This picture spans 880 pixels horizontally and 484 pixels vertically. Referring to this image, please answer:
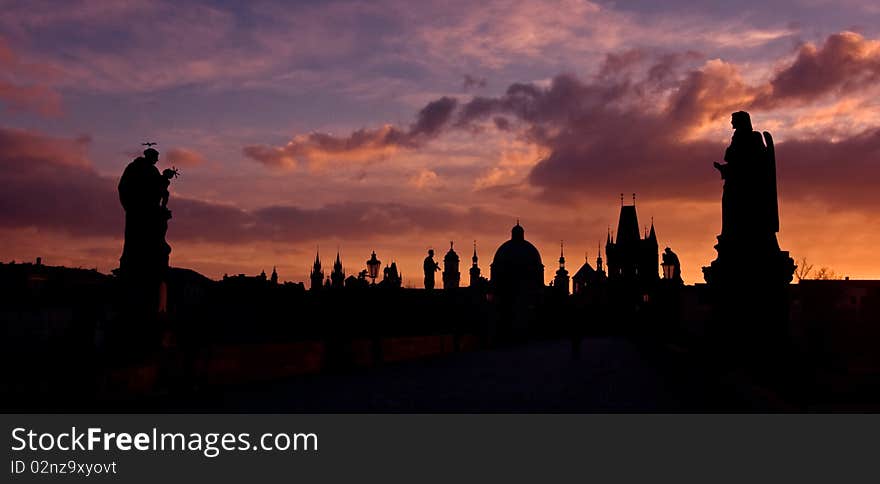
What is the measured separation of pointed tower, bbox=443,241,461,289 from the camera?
5763 inches

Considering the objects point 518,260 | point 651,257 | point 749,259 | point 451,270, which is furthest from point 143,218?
point 451,270

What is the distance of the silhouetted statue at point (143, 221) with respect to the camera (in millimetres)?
16344

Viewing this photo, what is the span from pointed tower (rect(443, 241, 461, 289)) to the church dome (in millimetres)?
16754

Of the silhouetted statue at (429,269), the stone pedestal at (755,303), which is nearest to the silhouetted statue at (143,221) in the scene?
the stone pedestal at (755,303)

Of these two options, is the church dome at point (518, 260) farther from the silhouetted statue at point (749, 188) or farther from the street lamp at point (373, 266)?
the silhouetted statue at point (749, 188)

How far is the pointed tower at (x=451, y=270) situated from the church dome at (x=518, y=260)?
16754mm

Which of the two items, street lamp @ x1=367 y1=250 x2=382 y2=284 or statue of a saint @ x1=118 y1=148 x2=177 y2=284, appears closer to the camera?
statue of a saint @ x1=118 y1=148 x2=177 y2=284

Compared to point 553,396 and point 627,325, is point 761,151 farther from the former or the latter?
point 627,325

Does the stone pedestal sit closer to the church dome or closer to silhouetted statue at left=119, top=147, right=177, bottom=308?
silhouetted statue at left=119, top=147, right=177, bottom=308

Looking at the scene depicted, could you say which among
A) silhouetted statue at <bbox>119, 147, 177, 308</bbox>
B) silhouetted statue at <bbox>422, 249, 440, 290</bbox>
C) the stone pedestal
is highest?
silhouetted statue at <bbox>422, 249, 440, 290</bbox>

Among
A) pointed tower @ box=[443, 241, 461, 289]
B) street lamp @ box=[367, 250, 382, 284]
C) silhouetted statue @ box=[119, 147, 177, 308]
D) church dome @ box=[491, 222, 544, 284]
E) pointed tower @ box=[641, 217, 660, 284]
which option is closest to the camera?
silhouetted statue @ box=[119, 147, 177, 308]

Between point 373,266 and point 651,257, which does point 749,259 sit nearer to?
point 373,266

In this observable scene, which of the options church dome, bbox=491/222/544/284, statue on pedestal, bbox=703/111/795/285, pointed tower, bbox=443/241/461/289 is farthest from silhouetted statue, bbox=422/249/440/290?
statue on pedestal, bbox=703/111/795/285
